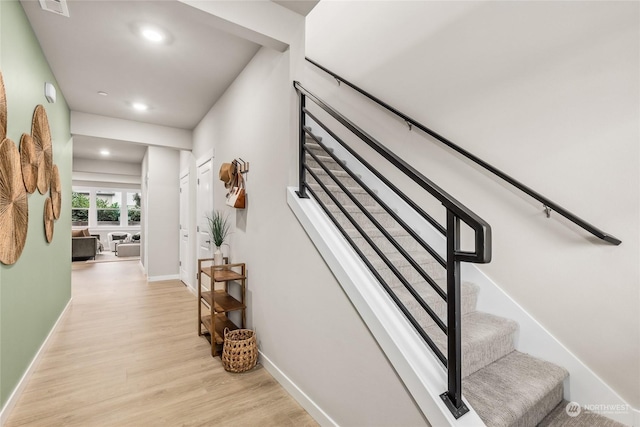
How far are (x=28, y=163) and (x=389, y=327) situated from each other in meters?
2.72

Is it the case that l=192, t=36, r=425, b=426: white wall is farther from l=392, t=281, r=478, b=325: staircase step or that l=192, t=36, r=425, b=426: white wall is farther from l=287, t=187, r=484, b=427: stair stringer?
l=392, t=281, r=478, b=325: staircase step

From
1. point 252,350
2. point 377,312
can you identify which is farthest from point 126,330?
point 377,312

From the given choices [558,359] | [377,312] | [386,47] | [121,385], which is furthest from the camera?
[386,47]

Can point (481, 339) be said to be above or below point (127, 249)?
above

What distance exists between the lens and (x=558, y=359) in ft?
5.42

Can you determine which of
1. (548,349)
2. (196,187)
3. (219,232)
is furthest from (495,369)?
(196,187)

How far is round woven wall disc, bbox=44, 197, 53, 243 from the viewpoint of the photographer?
2.80m

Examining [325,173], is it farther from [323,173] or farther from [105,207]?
[105,207]

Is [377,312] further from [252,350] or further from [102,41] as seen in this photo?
[102,41]

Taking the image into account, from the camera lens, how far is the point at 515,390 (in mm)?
1399

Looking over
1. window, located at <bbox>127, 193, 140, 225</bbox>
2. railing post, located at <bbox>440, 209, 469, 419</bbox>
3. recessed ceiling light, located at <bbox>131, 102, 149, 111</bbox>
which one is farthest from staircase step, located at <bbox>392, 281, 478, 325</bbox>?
window, located at <bbox>127, 193, 140, 225</bbox>

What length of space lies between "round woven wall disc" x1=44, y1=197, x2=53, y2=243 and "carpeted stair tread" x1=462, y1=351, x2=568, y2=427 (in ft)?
11.8

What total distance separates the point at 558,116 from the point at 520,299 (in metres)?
1.08

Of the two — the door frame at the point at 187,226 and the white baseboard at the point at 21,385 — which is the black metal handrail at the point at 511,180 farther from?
the door frame at the point at 187,226
